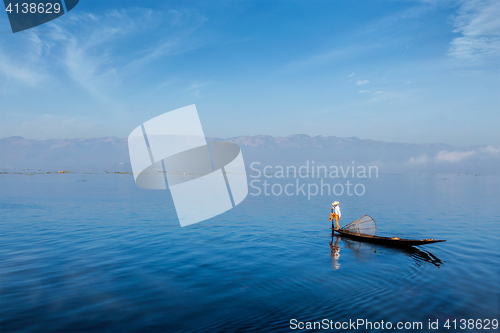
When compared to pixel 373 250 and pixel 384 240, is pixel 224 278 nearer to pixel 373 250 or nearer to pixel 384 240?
pixel 373 250

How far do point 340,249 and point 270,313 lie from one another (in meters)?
15.1

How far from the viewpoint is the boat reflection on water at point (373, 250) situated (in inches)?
923

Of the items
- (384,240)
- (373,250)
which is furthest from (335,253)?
(384,240)

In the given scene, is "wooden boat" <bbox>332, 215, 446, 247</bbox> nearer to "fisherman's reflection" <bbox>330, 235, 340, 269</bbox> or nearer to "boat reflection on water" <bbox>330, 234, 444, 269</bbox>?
"boat reflection on water" <bbox>330, 234, 444, 269</bbox>

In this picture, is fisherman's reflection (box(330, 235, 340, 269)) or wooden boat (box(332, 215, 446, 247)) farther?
wooden boat (box(332, 215, 446, 247))

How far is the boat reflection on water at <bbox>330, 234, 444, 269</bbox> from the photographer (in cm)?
2344

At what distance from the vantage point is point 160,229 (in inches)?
1373

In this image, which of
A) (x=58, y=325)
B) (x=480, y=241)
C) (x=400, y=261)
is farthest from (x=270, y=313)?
(x=480, y=241)

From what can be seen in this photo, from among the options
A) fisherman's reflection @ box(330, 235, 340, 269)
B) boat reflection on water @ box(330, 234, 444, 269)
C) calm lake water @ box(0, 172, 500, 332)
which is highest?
calm lake water @ box(0, 172, 500, 332)

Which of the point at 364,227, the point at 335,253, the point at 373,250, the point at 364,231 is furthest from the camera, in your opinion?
the point at 364,231

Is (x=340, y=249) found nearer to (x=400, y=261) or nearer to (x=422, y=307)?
(x=400, y=261)

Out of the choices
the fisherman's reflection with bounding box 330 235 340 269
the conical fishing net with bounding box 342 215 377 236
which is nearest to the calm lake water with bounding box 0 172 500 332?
the fisherman's reflection with bounding box 330 235 340 269

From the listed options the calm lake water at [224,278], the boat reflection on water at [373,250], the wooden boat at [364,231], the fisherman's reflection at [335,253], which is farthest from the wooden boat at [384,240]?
the fisherman's reflection at [335,253]

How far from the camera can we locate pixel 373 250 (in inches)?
1061
